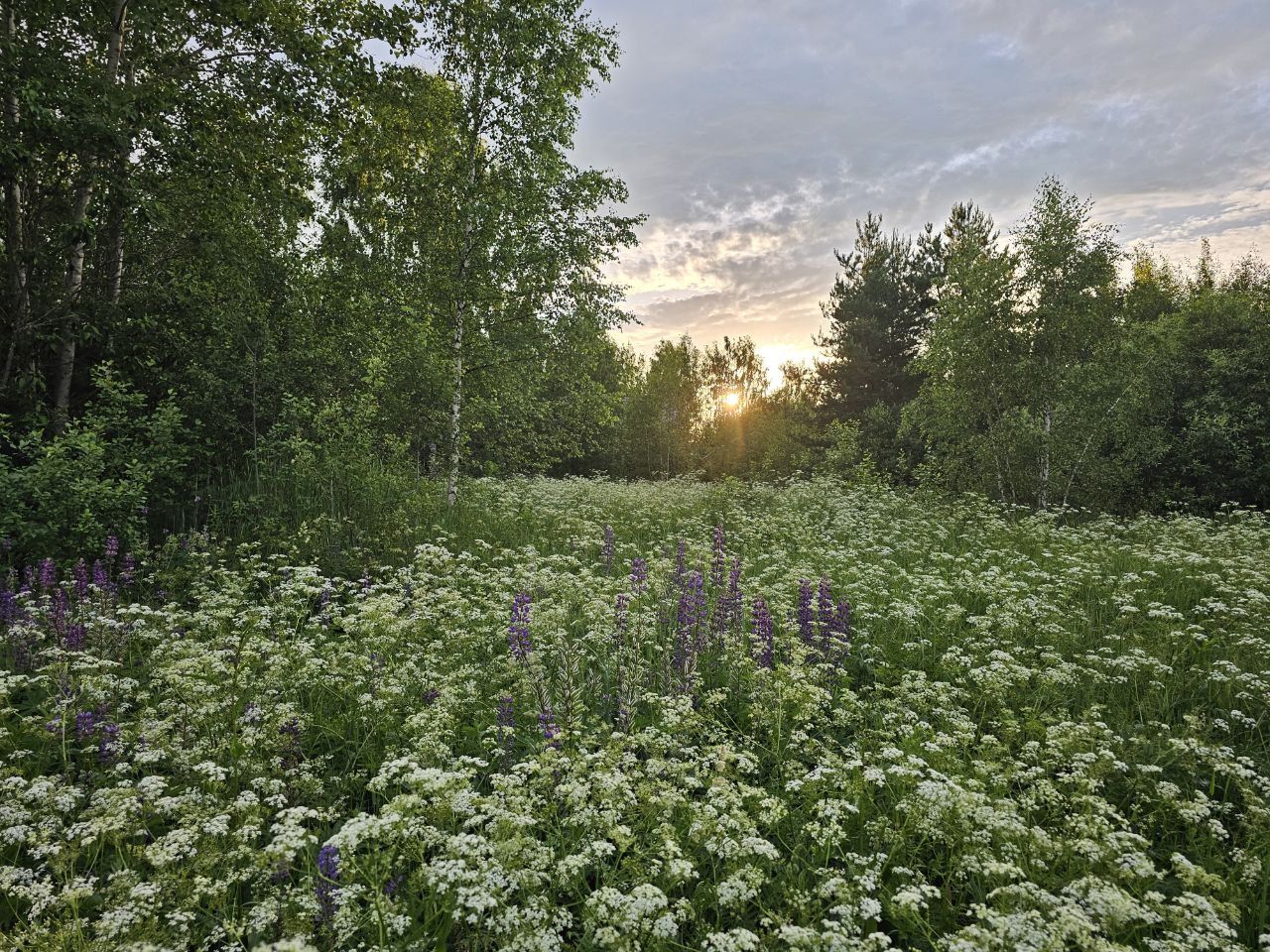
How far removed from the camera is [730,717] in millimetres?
4672

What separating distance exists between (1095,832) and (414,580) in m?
6.31

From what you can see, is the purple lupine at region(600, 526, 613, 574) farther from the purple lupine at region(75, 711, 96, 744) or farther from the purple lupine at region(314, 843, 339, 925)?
the purple lupine at region(314, 843, 339, 925)

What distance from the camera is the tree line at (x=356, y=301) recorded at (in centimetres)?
908

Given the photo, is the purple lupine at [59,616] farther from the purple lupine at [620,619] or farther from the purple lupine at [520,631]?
the purple lupine at [620,619]

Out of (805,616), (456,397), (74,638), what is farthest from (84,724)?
(456,397)

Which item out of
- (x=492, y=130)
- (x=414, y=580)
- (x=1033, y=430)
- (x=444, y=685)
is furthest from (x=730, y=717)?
(x=1033, y=430)

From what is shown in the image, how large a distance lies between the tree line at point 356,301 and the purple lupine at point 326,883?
7.39 meters

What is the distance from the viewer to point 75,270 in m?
9.86

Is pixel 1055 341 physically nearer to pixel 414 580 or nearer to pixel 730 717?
pixel 730 717

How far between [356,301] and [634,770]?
1165 cm

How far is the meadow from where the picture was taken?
8.13ft

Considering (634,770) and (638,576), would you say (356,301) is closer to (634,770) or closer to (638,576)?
(638,576)

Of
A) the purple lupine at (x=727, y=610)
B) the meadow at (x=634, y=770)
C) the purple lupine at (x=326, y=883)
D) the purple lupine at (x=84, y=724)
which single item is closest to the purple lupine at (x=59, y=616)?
the meadow at (x=634, y=770)

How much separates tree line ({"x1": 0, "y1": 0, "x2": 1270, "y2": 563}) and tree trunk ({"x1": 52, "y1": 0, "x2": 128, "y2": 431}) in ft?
0.17
